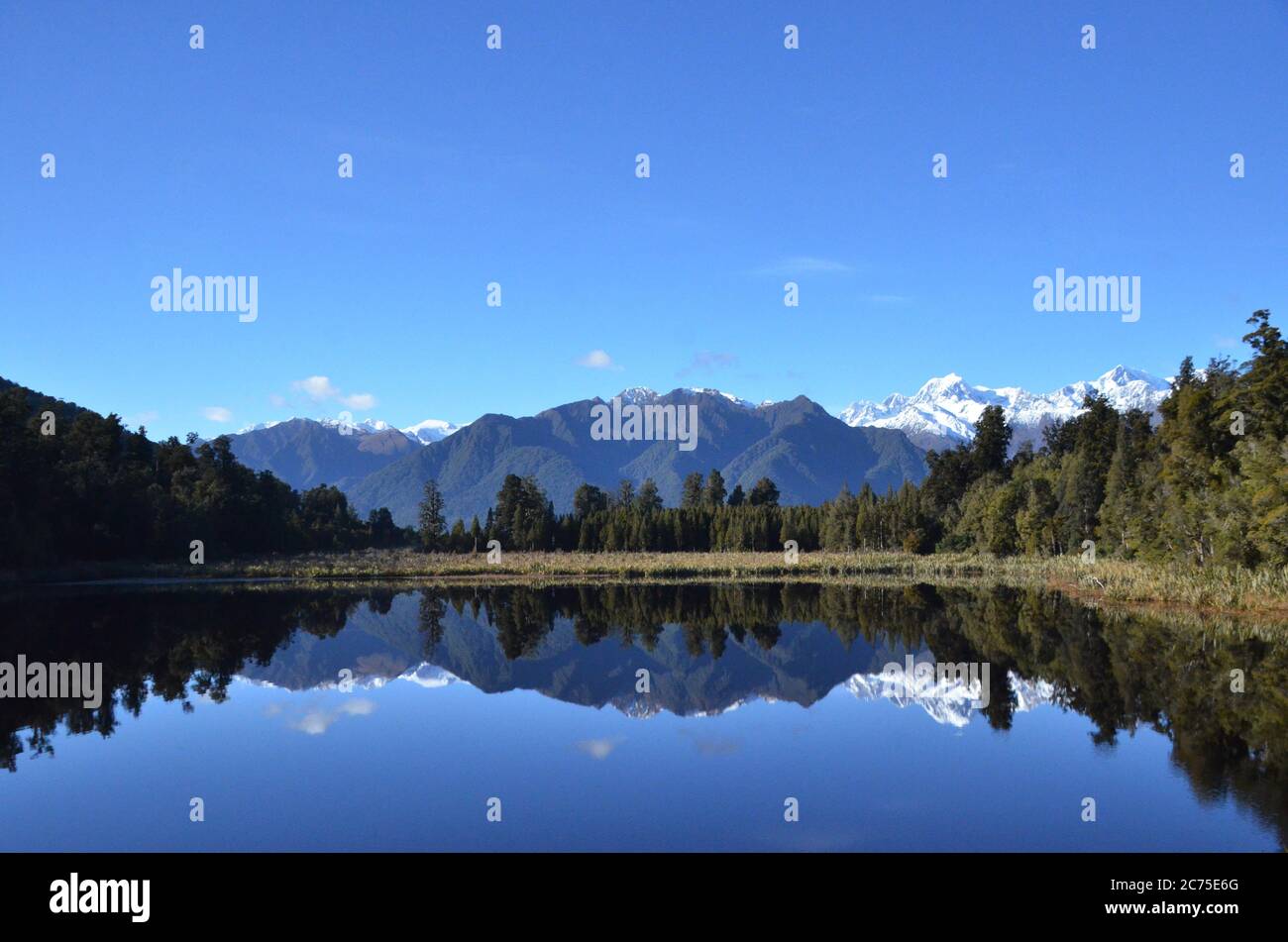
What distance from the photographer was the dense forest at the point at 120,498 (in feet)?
205

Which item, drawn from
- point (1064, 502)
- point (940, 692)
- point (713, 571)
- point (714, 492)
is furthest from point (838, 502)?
point (940, 692)

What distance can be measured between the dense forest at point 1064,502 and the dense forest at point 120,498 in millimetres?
20280

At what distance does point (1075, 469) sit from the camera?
76.1 metres

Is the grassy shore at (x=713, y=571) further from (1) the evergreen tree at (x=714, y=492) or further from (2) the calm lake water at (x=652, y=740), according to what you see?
(1) the evergreen tree at (x=714, y=492)

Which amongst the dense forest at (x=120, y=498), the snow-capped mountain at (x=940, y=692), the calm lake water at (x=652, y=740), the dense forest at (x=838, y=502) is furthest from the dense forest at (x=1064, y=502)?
the snow-capped mountain at (x=940, y=692)

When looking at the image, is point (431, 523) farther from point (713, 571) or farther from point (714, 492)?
point (714, 492)

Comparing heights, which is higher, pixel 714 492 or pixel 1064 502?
pixel 714 492

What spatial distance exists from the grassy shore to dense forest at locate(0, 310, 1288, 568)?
322 cm

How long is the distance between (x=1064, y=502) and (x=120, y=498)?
7288cm

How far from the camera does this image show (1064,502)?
2987 inches

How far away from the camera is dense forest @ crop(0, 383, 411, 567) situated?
205 ft

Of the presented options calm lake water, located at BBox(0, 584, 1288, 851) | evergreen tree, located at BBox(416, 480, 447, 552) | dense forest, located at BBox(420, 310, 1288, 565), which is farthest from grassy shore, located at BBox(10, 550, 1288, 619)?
calm lake water, located at BBox(0, 584, 1288, 851)
